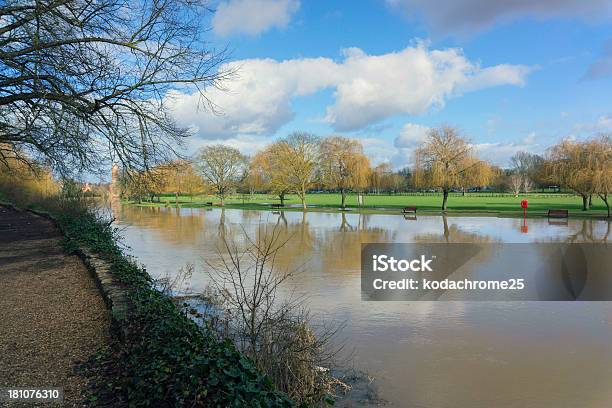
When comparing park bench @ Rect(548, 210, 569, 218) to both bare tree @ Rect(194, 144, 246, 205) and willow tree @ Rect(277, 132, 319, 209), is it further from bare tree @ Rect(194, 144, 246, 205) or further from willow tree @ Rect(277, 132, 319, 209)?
bare tree @ Rect(194, 144, 246, 205)

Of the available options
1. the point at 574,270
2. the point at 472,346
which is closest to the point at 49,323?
the point at 472,346

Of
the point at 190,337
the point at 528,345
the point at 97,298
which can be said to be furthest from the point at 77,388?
the point at 528,345

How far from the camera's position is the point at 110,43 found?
895 centimetres

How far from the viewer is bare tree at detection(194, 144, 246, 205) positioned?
63.6 meters

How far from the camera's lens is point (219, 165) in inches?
2504

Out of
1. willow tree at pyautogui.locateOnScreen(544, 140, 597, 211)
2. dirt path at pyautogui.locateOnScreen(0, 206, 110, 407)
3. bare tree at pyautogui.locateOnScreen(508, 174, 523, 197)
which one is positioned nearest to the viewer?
dirt path at pyautogui.locateOnScreen(0, 206, 110, 407)

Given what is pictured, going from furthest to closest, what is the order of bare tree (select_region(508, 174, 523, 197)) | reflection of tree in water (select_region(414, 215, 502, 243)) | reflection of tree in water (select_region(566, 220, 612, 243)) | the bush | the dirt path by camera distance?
1. bare tree (select_region(508, 174, 523, 197))
2. reflection of tree in water (select_region(414, 215, 502, 243))
3. reflection of tree in water (select_region(566, 220, 612, 243))
4. the dirt path
5. the bush

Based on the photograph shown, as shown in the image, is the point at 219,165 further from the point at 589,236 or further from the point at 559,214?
the point at 589,236

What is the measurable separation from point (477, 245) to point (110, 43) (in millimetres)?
14834

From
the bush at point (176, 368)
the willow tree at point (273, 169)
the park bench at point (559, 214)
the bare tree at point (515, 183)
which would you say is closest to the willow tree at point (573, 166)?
the park bench at point (559, 214)

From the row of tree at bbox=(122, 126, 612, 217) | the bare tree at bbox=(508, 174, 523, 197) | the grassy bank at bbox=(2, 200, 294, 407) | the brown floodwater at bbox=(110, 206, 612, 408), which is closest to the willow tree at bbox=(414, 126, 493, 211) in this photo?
the row of tree at bbox=(122, 126, 612, 217)

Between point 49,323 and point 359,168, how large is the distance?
4575 cm

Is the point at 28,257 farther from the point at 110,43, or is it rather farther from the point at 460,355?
the point at 460,355

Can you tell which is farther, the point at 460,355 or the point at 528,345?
the point at 528,345
